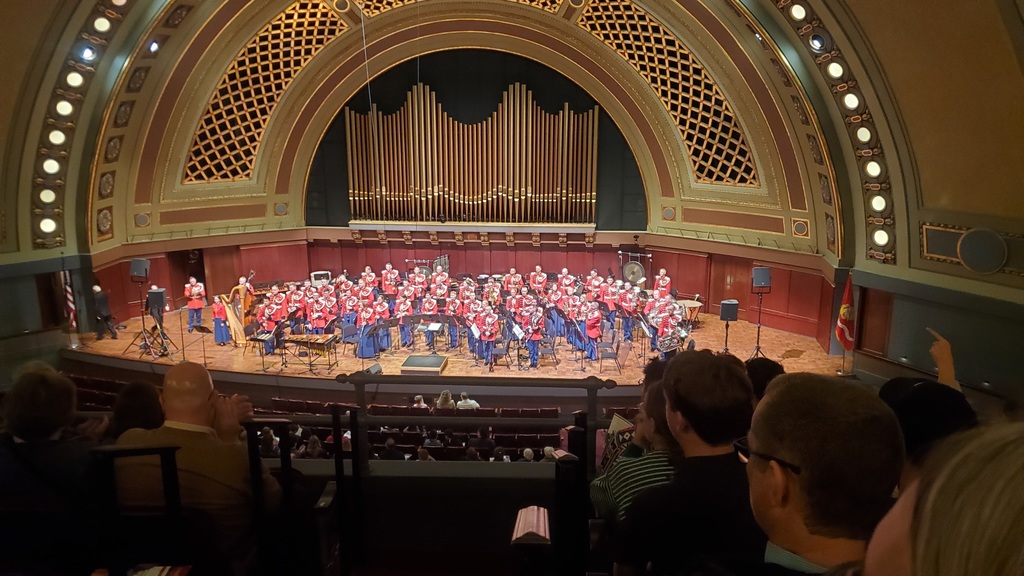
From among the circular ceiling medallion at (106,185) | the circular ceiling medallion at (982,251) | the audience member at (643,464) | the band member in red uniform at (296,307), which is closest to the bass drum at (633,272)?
the band member in red uniform at (296,307)

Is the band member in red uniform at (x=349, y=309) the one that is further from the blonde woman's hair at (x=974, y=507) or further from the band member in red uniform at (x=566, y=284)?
the blonde woman's hair at (x=974, y=507)

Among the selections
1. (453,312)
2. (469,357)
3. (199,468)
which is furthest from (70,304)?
(199,468)

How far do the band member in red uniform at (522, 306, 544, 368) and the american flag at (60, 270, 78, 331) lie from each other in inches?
351

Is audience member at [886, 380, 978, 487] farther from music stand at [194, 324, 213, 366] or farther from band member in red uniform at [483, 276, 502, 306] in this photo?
music stand at [194, 324, 213, 366]

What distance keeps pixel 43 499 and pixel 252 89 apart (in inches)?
658

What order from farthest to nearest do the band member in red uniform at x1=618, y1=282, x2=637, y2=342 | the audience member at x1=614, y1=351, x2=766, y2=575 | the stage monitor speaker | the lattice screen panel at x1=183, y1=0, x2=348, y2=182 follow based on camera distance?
the lattice screen panel at x1=183, y1=0, x2=348, y2=182 → the band member in red uniform at x1=618, y1=282, x2=637, y2=342 → the stage monitor speaker → the audience member at x1=614, y1=351, x2=766, y2=575

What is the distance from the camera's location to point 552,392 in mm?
11414

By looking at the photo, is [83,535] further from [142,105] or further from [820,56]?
[142,105]

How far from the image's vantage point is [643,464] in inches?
103

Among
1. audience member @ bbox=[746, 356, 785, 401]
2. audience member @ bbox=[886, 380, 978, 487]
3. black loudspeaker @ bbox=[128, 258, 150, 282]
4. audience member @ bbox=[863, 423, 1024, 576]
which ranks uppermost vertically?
audience member @ bbox=[863, 423, 1024, 576]

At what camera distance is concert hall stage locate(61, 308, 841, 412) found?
452 inches

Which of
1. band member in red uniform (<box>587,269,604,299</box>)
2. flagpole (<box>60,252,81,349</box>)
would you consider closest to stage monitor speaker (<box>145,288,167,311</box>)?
flagpole (<box>60,252,81,349</box>)

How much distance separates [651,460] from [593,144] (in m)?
16.7

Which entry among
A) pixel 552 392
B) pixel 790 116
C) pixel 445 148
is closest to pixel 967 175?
pixel 790 116
